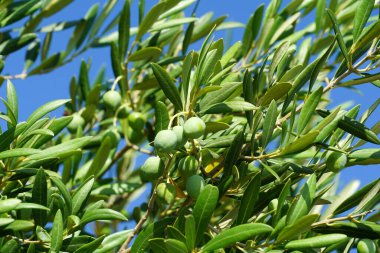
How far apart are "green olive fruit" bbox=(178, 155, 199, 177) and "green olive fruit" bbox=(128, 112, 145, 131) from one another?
2.65 ft

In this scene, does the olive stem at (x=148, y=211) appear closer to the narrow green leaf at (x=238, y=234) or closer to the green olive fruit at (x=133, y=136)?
the narrow green leaf at (x=238, y=234)

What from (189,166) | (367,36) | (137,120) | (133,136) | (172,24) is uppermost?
(367,36)

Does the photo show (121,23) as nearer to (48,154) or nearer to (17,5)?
(17,5)

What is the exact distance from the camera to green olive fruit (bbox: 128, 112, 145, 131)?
7.20 feet

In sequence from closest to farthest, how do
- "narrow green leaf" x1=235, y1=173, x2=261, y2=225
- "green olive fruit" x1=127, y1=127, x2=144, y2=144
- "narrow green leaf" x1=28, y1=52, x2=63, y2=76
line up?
"narrow green leaf" x1=235, y1=173, x2=261, y2=225
"green olive fruit" x1=127, y1=127, x2=144, y2=144
"narrow green leaf" x1=28, y1=52, x2=63, y2=76

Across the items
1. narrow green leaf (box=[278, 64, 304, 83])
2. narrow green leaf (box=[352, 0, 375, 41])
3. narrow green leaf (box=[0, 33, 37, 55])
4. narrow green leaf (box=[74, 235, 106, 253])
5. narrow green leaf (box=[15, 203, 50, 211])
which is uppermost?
narrow green leaf (box=[352, 0, 375, 41])

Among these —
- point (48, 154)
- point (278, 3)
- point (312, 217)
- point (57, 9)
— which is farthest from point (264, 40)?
point (312, 217)

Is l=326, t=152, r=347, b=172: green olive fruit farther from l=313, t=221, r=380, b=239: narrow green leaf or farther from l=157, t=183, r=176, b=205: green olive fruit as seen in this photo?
l=157, t=183, r=176, b=205: green olive fruit

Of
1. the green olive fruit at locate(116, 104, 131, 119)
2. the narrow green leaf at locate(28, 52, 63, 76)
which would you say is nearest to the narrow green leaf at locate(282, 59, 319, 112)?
Answer: the green olive fruit at locate(116, 104, 131, 119)

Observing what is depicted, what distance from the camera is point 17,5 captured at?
85.0 inches

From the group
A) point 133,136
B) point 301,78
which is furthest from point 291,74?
point 133,136

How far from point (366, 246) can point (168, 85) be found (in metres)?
0.50

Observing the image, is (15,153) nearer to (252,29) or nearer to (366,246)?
(366,246)

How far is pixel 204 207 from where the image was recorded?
128 centimetres
